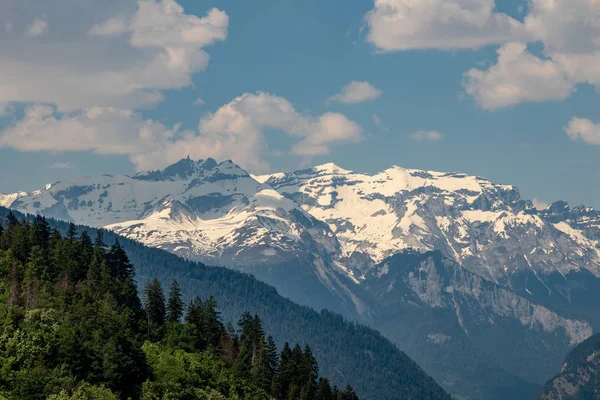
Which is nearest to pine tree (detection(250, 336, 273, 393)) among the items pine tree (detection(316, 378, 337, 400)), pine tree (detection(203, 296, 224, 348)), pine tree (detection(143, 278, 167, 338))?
pine tree (detection(203, 296, 224, 348))

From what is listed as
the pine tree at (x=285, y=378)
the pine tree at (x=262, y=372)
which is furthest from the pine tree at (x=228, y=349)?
the pine tree at (x=285, y=378)

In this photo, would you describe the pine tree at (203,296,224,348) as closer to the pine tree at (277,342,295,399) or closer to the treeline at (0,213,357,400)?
the treeline at (0,213,357,400)

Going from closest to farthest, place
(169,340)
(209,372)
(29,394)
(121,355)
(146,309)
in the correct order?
(29,394), (121,355), (209,372), (169,340), (146,309)

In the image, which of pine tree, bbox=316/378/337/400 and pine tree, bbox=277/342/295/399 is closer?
pine tree, bbox=316/378/337/400

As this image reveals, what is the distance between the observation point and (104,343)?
14000cm

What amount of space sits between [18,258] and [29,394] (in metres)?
68.0

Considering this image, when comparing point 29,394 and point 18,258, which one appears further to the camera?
point 18,258

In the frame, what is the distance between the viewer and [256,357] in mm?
196375

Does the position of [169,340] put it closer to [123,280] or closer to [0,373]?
[123,280]

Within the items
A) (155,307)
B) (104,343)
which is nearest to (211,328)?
(155,307)

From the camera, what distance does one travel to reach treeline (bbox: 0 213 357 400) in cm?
13088

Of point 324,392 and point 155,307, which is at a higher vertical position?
point 155,307

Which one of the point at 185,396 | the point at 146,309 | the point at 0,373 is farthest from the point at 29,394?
the point at 146,309

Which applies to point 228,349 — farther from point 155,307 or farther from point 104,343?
point 104,343
